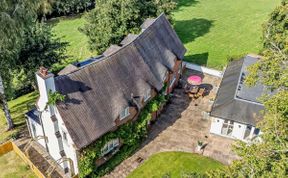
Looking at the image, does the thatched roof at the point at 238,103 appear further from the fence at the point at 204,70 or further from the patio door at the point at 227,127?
the fence at the point at 204,70

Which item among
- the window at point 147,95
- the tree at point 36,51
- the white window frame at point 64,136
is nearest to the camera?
the white window frame at point 64,136

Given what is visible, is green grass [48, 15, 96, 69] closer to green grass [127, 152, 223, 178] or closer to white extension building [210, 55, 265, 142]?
green grass [127, 152, 223, 178]

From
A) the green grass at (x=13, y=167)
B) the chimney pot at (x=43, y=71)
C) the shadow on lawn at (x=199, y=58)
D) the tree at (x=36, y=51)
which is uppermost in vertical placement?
the chimney pot at (x=43, y=71)

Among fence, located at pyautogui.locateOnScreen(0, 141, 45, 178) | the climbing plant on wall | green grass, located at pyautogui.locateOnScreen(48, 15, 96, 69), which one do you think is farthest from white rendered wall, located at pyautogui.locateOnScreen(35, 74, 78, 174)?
green grass, located at pyautogui.locateOnScreen(48, 15, 96, 69)

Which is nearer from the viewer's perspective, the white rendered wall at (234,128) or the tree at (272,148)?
the tree at (272,148)

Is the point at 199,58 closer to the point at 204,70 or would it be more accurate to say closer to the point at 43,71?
the point at 204,70

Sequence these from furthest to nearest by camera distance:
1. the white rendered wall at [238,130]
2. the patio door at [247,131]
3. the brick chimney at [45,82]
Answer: the white rendered wall at [238,130], the patio door at [247,131], the brick chimney at [45,82]

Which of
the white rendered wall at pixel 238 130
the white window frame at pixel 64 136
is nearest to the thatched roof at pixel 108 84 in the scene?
the white window frame at pixel 64 136
